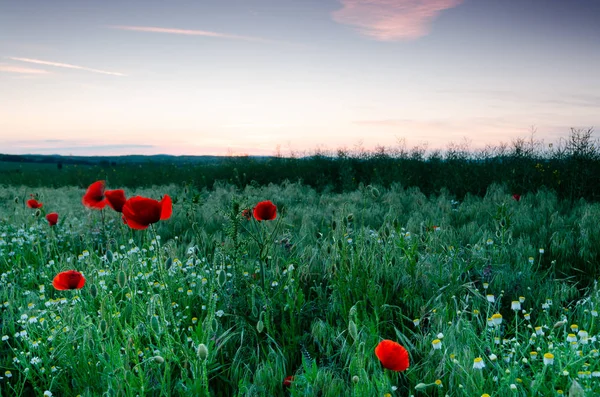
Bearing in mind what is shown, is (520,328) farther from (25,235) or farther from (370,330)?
Result: (25,235)

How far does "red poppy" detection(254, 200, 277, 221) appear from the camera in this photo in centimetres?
287

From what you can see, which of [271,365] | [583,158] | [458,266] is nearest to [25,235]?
[271,365]

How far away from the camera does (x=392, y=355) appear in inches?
70.9

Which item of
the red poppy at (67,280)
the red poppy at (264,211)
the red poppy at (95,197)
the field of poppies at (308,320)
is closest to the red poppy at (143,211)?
the field of poppies at (308,320)

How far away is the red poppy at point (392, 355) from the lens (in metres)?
1.79

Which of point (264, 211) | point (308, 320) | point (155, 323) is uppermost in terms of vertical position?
point (264, 211)

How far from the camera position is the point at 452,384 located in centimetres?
227

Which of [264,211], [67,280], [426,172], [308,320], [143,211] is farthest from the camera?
[426,172]

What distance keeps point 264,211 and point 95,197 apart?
1.24m

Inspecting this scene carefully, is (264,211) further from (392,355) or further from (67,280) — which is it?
(392,355)

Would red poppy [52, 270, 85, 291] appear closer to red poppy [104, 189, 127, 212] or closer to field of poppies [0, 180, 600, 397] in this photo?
field of poppies [0, 180, 600, 397]

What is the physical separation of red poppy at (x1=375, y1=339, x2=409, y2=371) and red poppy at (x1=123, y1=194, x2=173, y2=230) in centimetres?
113

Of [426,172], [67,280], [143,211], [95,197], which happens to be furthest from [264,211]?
[426,172]

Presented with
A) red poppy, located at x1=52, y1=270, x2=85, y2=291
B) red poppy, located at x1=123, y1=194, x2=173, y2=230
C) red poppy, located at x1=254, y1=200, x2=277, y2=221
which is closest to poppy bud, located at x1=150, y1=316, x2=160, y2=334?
red poppy, located at x1=123, y1=194, x2=173, y2=230
